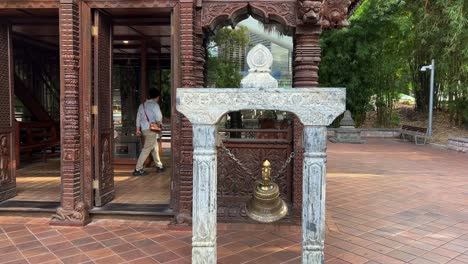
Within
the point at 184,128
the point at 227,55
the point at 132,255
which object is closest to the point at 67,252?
the point at 132,255

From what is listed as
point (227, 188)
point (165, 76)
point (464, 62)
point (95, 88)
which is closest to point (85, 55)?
point (95, 88)

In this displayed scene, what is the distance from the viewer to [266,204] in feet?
10.8

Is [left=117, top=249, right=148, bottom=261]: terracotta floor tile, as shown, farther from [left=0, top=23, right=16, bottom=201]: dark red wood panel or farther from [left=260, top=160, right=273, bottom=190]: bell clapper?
[left=0, top=23, right=16, bottom=201]: dark red wood panel

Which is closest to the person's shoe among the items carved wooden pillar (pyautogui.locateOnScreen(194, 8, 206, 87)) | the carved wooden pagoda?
the carved wooden pagoda

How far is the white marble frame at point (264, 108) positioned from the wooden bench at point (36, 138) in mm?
5880

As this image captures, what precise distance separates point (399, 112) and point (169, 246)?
60.8 feet

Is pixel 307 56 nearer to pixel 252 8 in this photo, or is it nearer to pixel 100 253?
pixel 252 8

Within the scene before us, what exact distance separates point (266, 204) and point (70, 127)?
2313mm

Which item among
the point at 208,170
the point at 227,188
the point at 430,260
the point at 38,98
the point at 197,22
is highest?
the point at 197,22

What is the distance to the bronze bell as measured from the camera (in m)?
3.24

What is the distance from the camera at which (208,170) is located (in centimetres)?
292

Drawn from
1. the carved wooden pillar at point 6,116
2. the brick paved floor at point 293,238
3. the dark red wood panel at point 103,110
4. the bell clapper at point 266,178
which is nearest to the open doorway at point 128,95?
the dark red wood panel at point 103,110

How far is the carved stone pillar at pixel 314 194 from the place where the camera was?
9.32ft

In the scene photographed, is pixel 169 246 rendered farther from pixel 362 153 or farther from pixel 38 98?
pixel 362 153
